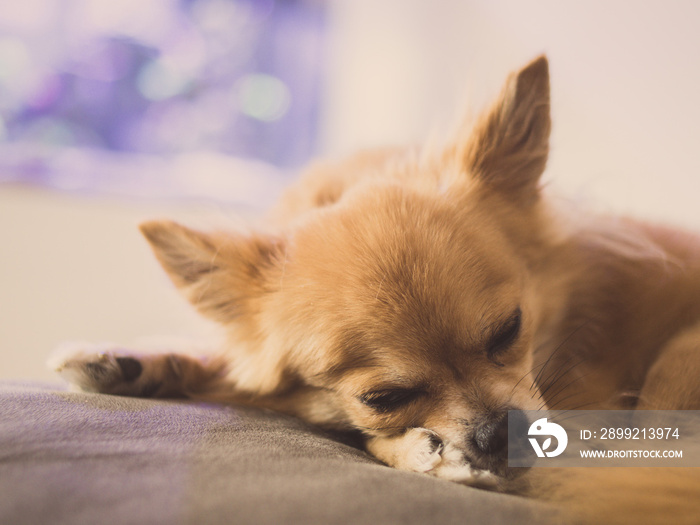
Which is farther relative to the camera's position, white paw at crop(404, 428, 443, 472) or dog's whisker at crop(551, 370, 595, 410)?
dog's whisker at crop(551, 370, 595, 410)

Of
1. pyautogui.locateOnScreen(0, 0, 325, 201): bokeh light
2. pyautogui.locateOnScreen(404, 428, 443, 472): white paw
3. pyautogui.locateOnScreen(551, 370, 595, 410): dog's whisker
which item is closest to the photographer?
pyautogui.locateOnScreen(404, 428, 443, 472): white paw

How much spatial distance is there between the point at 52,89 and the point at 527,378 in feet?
13.0

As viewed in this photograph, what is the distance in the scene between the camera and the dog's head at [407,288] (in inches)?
50.0

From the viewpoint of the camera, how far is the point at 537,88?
59.1 inches

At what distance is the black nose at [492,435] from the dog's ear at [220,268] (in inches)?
28.3

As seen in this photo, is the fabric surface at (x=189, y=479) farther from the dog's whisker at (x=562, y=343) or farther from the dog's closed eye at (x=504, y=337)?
the dog's whisker at (x=562, y=343)

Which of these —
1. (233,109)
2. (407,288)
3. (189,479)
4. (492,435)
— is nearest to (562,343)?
(492,435)

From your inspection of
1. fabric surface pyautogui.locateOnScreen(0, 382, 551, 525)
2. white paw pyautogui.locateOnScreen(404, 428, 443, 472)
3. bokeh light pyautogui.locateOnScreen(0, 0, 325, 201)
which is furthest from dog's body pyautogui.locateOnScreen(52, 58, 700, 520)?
bokeh light pyautogui.locateOnScreen(0, 0, 325, 201)

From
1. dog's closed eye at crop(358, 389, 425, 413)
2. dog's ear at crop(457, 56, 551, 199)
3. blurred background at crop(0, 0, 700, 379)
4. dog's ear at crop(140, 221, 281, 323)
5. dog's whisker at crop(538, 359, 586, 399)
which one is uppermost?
blurred background at crop(0, 0, 700, 379)

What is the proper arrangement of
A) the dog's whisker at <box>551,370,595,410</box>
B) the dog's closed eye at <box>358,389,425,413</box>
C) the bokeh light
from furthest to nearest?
the bokeh light, the dog's whisker at <box>551,370,595,410</box>, the dog's closed eye at <box>358,389,425,413</box>

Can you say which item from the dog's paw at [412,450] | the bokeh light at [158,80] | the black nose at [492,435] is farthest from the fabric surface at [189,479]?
the bokeh light at [158,80]

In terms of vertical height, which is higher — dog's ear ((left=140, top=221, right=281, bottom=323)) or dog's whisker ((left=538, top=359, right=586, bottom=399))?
dog's ear ((left=140, top=221, right=281, bottom=323))

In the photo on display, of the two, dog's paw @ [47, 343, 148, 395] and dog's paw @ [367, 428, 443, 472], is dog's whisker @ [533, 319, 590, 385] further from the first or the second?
dog's paw @ [47, 343, 148, 395]

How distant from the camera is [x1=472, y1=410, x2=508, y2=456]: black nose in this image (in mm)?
1180
